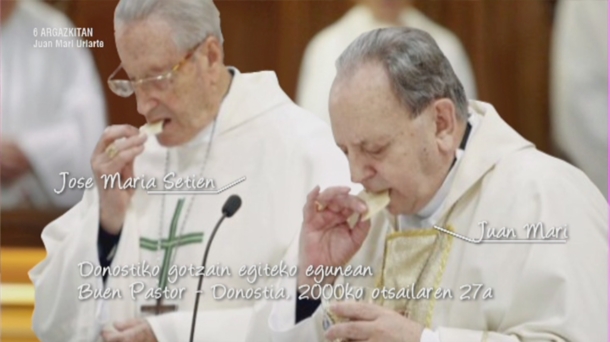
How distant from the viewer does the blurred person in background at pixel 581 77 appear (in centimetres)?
381

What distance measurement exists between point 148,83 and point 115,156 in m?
0.23

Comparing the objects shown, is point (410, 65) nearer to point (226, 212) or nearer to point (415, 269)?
point (415, 269)

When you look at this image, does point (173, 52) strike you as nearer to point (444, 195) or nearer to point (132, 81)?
point (132, 81)

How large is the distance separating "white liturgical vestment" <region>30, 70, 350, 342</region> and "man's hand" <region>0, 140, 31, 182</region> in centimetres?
24

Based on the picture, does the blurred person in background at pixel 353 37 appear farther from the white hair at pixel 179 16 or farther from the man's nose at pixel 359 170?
the man's nose at pixel 359 170

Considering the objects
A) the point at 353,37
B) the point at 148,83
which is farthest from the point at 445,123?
the point at 148,83

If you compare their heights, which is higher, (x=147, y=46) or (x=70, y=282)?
(x=147, y=46)

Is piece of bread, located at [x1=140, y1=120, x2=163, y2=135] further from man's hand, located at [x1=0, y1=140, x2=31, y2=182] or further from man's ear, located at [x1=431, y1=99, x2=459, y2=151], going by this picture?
man's ear, located at [x1=431, y1=99, x2=459, y2=151]

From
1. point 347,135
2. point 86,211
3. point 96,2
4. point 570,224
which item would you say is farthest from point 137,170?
point 570,224

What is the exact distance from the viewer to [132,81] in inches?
141

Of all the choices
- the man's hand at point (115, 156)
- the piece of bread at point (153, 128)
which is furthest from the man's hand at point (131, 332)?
the piece of bread at point (153, 128)

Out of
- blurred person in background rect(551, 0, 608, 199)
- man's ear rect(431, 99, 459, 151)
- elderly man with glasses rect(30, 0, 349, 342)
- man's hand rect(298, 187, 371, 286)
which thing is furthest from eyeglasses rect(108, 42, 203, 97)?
blurred person in background rect(551, 0, 608, 199)

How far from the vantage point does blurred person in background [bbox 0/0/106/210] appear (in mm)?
3703

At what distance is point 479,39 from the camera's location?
382 centimetres
